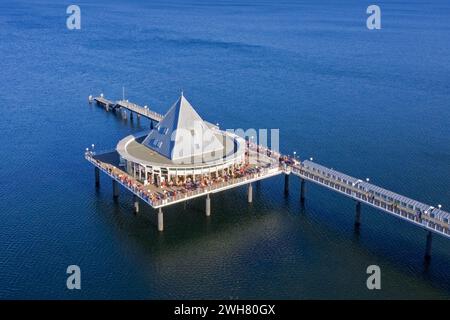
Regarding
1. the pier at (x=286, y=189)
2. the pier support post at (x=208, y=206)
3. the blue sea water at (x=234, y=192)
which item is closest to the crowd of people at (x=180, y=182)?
the pier at (x=286, y=189)

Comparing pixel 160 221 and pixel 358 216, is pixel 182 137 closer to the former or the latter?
pixel 160 221

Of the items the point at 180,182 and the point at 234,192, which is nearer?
the point at 180,182

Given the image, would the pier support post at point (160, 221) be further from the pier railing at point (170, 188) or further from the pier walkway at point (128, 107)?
the pier walkway at point (128, 107)

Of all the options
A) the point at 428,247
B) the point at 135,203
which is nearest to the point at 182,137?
the point at 135,203

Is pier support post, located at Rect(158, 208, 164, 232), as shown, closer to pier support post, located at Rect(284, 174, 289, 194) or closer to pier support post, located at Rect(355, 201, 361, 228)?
pier support post, located at Rect(284, 174, 289, 194)

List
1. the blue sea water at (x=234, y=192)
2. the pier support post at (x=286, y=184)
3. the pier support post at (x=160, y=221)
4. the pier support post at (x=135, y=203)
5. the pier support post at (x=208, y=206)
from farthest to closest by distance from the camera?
the pier support post at (x=286, y=184), the pier support post at (x=135, y=203), the pier support post at (x=208, y=206), the pier support post at (x=160, y=221), the blue sea water at (x=234, y=192)

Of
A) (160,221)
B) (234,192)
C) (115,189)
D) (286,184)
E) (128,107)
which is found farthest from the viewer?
(128,107)

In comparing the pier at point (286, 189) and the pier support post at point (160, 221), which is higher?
the pier at point (286, 189)
